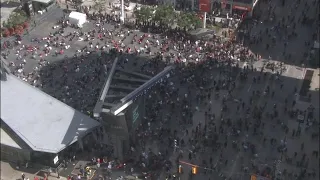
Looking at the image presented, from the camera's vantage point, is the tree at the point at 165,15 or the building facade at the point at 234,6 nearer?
the tree at the point at 165,15

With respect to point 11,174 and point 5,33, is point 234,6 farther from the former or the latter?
point 11,174

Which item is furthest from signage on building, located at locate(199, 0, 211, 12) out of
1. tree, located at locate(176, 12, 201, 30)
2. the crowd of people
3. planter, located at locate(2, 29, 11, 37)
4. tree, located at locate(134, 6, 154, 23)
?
planter, located at locate(2, 29, 11, 37)

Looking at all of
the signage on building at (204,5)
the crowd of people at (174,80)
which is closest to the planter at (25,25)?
the crowd of people at (174,80)

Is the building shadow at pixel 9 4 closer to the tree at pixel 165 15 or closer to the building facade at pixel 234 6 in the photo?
the tree at pixel 165 15

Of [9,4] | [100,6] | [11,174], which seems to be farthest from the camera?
[100,6]

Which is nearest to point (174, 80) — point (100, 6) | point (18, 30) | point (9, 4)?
point (100, 6)

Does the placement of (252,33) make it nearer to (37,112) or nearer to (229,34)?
(229,34)

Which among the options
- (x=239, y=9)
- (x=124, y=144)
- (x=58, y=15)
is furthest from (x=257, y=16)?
(x=124, y=144)
